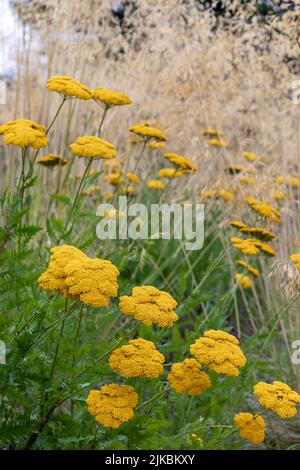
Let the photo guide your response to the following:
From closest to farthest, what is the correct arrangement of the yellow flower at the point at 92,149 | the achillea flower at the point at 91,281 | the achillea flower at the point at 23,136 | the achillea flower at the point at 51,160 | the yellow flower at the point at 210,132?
the achillea flower at the point at 91,281
the achillea flower at the point at 23,136
the yellow flower at the point at 92,149
the achillea flower at the point at 51,160
the yellow flower at the point at 210,132

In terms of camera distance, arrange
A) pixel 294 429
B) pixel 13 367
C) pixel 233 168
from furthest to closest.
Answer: pixel 233 168 < pixel 294 429 < pixel 13 367

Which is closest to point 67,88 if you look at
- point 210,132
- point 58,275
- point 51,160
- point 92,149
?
point 92,149

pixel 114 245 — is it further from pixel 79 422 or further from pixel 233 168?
pixel 79 422

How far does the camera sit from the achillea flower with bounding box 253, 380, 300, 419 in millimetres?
1455

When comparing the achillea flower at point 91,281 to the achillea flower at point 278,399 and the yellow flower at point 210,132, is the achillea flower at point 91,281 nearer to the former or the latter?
the achillea flower at point 278,399

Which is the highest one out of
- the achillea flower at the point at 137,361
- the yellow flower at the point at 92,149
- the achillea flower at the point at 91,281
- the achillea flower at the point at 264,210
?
the yellow flower at the point at 92,149

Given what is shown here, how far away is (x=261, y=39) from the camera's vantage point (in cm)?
337

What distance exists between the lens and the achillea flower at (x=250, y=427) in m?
1.49

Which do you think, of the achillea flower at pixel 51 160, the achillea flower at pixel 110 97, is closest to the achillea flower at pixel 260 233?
the achillea flower at pixel 110 97

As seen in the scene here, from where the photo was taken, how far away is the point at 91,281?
1328 millimetres

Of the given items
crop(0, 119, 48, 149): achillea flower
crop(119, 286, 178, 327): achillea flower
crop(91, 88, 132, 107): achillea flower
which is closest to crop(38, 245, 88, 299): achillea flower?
crop(119, 286, 178, 327): achillea flower

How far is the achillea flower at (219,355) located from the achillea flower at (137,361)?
90 mm

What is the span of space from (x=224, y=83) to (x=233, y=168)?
2.09 feet
